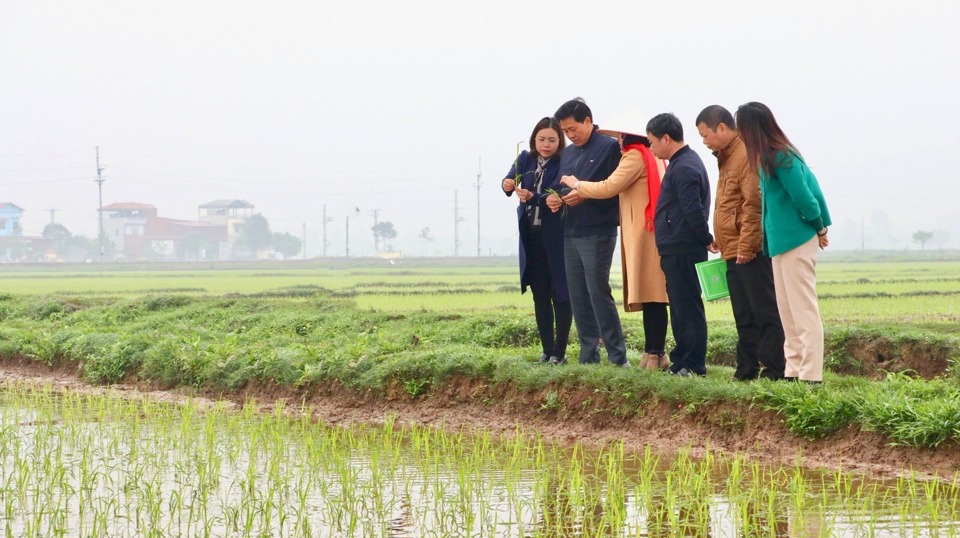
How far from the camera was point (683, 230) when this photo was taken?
6652mm

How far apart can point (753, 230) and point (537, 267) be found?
5.76 ft

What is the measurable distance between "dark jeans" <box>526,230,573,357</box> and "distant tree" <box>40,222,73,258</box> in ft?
333

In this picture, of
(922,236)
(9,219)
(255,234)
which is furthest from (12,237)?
(922,236)

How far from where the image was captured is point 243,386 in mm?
8852

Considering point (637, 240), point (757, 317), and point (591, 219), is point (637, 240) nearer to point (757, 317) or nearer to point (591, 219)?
point (591, 219)

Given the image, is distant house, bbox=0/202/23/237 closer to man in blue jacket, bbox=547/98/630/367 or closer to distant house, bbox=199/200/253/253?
distant house, bbox=199/200/253/253

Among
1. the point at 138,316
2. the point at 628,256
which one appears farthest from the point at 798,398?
the point at 138,316

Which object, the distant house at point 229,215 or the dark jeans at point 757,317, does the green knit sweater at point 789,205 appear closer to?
the dark jeans at point 757,317

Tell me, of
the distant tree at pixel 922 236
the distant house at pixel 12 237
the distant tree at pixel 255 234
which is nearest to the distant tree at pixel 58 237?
the distant house at pixel 12 237

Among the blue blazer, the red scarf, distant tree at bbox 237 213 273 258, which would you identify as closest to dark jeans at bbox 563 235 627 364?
the blue blazer

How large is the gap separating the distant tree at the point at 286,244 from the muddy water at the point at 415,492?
107185mm

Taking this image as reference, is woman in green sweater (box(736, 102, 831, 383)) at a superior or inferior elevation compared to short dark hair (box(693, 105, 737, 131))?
inferior

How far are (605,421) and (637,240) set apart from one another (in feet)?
3.88

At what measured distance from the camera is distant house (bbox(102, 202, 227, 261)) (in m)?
100
